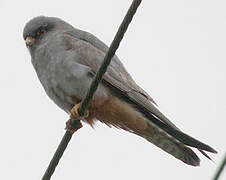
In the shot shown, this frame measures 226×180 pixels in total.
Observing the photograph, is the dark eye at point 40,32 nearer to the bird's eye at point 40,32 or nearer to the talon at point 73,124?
the bird's eye at point 40,32

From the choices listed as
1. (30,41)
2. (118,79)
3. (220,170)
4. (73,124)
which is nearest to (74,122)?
(73,124)

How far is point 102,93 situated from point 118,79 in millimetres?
295

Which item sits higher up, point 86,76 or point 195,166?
point 86,76

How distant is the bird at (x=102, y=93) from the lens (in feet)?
13.8

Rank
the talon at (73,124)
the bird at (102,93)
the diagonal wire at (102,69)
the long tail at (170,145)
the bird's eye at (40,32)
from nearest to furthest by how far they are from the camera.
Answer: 1. the diagonal wire at (102,69)
2. the talon at (73,124)
3. the long tail at (170,145)
4. the bird at (102,93)
5. the bird's eye at (40,32)

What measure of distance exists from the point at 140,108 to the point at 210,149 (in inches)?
50.4

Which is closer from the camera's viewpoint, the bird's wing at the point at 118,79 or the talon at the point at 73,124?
the talon at the point at 73,124


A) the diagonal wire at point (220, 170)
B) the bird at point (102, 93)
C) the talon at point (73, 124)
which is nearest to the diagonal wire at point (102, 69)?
the talon at point (73, 124)

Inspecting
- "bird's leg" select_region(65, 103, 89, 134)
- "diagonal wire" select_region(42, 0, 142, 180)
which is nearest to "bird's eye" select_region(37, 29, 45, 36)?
"bird's leg" select_region(65, 103, 89, 134)

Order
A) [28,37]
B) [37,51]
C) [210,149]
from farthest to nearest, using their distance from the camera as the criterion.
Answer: [28,37]
[37,51]
[210,149]

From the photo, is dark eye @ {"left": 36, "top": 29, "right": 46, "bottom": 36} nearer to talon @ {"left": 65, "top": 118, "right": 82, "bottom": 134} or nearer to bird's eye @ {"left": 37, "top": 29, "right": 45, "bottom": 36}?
bird's eye @ {"left": 37, "top": 29, "right": 45, "bottom": 36}

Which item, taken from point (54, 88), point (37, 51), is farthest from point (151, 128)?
point (37, 51)

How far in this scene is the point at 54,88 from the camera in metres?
4.64

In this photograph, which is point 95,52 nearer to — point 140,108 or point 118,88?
point 118,88
